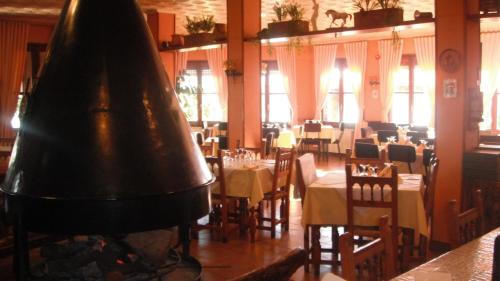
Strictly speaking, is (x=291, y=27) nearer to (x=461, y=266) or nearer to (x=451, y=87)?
(x=451, y=87)

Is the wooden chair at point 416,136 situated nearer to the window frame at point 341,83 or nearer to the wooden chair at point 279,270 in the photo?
the window frame at point 341,83

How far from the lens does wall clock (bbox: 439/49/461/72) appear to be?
17.3ft

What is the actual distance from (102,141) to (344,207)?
2462 mm

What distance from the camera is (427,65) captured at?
38.6 ft

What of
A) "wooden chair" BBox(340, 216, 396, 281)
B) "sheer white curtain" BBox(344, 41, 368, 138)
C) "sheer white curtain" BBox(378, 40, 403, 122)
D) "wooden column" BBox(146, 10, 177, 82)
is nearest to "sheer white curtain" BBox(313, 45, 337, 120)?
"sheer white curtain" BBox(344, 41, 368, 138)

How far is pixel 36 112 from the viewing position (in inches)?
113

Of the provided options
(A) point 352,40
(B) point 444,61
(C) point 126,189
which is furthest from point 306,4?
(C) point 126,189

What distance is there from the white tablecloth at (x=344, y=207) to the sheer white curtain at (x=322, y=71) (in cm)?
878

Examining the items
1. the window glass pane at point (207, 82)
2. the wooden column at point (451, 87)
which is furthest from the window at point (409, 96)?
the wooden column at point (451, 87)

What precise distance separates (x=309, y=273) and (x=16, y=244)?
8.36 ft

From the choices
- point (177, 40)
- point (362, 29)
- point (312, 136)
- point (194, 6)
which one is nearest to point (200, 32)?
point (177, 40)

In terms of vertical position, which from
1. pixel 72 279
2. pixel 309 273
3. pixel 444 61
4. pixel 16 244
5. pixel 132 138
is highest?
pixel 444 61

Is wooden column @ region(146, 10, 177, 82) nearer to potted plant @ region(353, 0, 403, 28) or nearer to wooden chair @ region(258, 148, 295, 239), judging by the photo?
wooden chair @ region(258, 148, 295, 239)

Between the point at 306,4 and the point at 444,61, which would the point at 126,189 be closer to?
the point at 444,61
